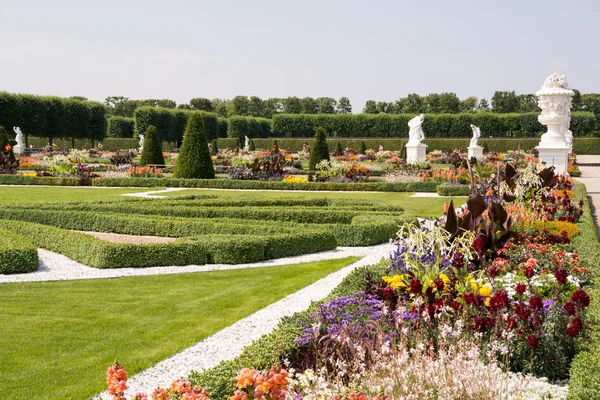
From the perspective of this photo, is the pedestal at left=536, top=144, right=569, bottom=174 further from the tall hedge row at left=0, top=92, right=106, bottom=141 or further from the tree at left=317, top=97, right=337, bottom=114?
the tree at left=317, top=97, right=337, bottom=114

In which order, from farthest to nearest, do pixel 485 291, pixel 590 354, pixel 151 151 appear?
1. pixel 151 151
2. pixel 485 291
3. pixel 590 354

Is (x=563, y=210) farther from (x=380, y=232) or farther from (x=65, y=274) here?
(x=65, y=274)

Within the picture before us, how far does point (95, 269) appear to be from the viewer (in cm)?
765

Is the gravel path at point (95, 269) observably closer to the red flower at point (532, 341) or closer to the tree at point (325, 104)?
the red flower at point (532, 341)

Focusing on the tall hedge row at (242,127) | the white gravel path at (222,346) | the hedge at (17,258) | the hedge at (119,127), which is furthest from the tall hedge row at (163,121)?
the white gravel path at (222,346)

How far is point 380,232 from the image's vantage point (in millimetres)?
9273

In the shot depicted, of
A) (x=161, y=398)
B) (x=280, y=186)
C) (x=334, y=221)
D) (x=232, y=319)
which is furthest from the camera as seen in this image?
(x=280, y=186)

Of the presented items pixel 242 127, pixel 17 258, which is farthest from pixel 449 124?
pixel 17 258

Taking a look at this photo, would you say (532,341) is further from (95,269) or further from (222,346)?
(95,269)

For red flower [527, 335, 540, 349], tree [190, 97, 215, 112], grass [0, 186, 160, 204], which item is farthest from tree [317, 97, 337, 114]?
red flower [527, 335, 540, 349]

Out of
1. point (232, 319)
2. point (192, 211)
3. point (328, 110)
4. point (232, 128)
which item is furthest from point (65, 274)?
point (328, 110)

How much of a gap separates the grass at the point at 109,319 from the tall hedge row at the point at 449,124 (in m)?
46.1

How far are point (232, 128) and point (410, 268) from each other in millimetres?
54417

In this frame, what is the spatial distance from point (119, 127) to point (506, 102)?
126 ft
